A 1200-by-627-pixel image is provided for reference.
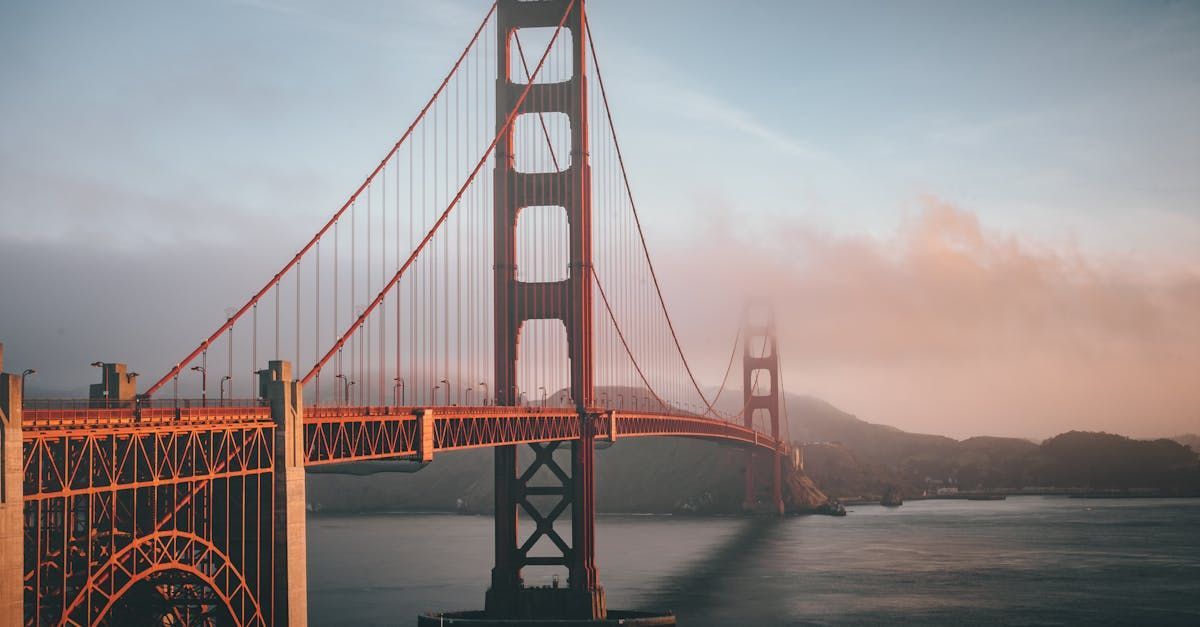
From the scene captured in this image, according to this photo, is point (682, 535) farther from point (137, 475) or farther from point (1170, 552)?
point (137, 475)

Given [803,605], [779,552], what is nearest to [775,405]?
[779,552]

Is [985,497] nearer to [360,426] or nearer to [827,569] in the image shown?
[827,569]

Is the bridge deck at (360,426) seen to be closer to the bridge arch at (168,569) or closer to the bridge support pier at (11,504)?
the bridge support pier at (11,504)

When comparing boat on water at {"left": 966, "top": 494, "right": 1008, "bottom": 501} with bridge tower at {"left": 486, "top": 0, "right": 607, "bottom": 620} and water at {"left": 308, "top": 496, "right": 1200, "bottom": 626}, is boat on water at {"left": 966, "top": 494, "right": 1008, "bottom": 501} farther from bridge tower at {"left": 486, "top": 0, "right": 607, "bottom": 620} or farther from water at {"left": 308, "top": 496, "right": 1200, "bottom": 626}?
bridge tower at {"left": 486, "top": 0, "right": 607, "bottom": 620}

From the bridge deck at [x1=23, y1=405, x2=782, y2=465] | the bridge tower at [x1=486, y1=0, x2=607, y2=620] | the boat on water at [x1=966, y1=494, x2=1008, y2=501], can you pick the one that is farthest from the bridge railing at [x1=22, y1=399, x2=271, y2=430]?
the boat on water at [x1=966, y1=494, x2=1008, y2=501]

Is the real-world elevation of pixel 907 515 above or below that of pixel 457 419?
below

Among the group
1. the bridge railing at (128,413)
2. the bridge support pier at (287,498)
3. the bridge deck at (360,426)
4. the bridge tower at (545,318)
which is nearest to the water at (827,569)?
the bridge tower at (545,318)
